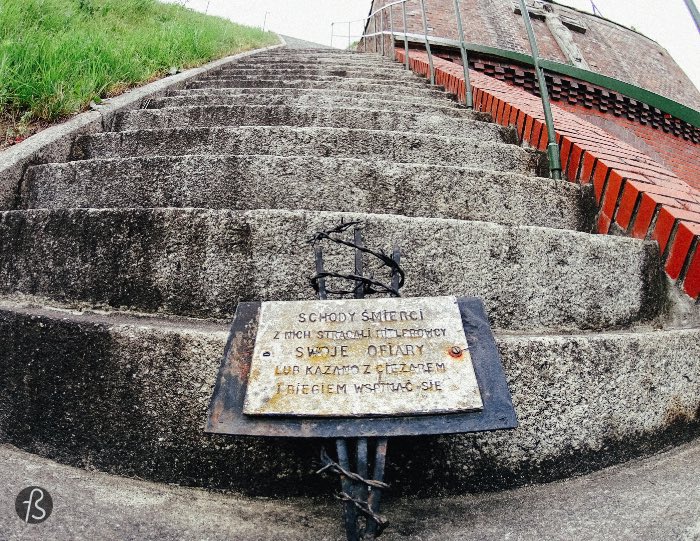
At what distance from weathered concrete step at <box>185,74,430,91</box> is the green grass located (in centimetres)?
39

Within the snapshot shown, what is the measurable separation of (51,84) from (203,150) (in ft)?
3.18

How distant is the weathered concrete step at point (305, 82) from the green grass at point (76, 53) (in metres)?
0.39

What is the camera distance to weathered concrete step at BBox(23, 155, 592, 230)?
1931 millimetres

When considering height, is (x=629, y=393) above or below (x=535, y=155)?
below

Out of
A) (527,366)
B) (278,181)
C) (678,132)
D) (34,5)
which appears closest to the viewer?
(527,366)

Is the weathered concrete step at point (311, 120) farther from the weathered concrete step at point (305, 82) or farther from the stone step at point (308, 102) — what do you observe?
the weathered concrete step at point (305, 82)

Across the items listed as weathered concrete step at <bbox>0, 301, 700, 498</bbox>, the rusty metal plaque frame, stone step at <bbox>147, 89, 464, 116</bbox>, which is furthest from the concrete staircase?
stone step at <bbox>147, 89, 464, 116</bbox>

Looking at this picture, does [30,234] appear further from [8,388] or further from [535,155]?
[535,155]

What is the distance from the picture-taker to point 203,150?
92.8 inches

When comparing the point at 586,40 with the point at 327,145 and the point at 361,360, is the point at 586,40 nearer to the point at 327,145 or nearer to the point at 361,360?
the point at 327,145

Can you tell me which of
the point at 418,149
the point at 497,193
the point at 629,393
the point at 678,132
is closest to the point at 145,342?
the point at 629,393

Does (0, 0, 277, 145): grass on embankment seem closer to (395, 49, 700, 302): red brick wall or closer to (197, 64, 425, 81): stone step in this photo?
(197, 64, 425, 81): stone step

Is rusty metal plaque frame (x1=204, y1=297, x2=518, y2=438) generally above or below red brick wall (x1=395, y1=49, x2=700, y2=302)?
below

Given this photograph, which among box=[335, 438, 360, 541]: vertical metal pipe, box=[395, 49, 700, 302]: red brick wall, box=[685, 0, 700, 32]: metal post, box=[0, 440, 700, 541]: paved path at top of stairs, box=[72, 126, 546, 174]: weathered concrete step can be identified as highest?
box=[685, 0, 700, 32]: metal post
